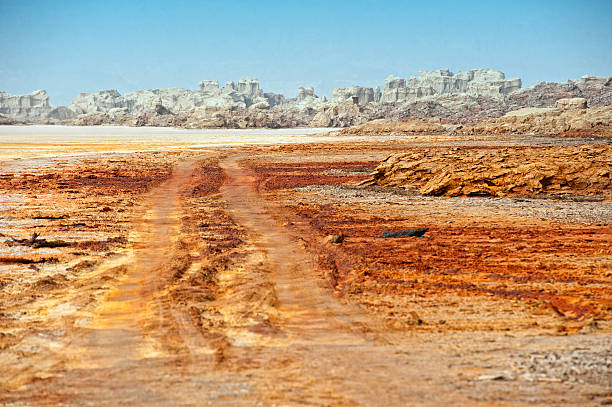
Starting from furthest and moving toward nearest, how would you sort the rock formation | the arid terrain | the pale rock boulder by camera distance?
the pale rock boulder, the rock formation, the arid terrain

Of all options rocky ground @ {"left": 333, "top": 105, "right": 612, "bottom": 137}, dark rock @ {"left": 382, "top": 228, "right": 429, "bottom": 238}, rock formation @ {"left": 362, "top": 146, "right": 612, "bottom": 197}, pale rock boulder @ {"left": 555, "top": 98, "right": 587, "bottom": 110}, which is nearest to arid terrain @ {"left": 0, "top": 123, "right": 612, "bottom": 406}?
dark rock @ {"left": 382, "top": 228, "right": 429, "bottom": 238}

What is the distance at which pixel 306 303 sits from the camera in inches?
349

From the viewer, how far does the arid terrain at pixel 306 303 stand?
595 cm

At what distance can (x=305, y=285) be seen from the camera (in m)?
9.88

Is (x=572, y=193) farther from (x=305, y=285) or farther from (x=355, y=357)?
(x=355, y=357)

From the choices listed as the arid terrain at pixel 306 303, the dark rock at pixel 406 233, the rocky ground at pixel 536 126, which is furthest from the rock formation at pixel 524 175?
the rocky ground at pixel 536 126

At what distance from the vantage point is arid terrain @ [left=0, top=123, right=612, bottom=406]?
19.5 ft

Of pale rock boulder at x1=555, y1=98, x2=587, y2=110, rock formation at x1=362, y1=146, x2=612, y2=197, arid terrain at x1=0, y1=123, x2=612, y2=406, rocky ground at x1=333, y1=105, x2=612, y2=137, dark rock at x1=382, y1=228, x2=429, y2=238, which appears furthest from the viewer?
pale rock boulder at x1=555, y1=98, x2=587, y2=110

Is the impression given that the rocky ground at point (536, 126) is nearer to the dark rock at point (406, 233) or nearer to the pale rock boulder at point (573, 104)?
the pale rock boulder at point (573, 104)

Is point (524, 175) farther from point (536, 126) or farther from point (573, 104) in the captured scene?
point (573, 104)

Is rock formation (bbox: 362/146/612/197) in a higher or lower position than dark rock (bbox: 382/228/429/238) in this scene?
higher

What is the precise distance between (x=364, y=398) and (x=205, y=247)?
302 inches

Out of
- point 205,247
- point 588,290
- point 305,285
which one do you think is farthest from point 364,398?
point 205,247

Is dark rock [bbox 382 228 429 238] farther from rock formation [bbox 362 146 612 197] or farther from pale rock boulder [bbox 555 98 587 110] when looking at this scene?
pale rock boulder [bbox 555 98 587 110]
